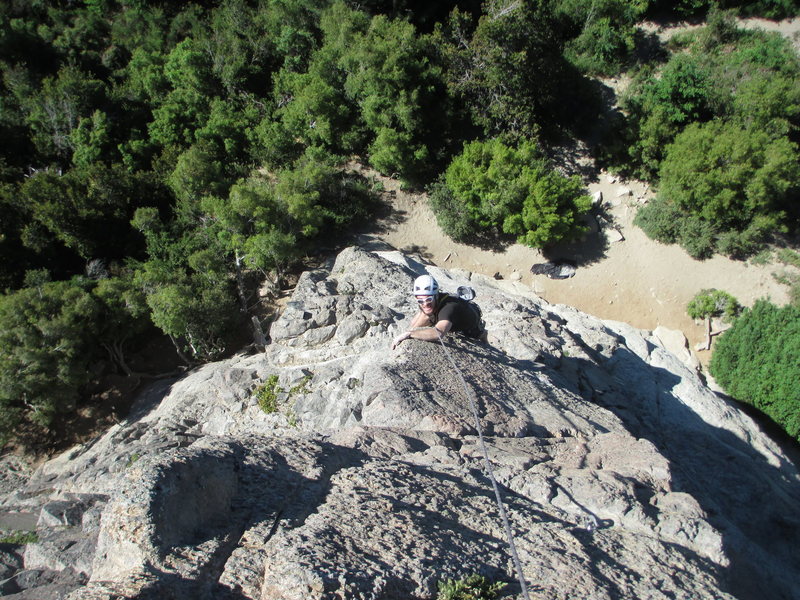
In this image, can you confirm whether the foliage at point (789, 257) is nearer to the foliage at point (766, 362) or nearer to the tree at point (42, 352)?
the foliage at point (766, 362)

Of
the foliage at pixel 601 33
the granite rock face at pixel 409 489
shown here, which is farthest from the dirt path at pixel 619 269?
the granite rock face at pixel 409 489

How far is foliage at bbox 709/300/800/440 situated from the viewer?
17484mm

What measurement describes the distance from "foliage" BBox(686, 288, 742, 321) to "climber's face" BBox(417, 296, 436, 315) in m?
18.0

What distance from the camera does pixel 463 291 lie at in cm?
968

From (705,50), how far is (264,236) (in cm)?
2740

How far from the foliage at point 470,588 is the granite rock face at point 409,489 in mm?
A: 114

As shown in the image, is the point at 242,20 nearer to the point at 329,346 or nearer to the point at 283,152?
the point at 283,152

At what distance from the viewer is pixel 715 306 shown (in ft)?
71.3

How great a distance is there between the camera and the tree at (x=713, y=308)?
21.5m

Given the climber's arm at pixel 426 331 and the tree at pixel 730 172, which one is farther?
the tree at pixel 730 172

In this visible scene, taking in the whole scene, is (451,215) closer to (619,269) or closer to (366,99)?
(366,99)

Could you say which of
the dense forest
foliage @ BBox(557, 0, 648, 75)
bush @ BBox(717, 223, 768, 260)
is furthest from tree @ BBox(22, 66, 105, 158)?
bush @ BBox(717, 223, 768, 260)

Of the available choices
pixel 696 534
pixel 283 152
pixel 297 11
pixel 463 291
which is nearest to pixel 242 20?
pixel 297 11

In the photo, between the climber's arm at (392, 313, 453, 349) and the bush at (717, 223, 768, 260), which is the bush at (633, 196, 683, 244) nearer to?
the bush at (717, 223, 768, 260)
